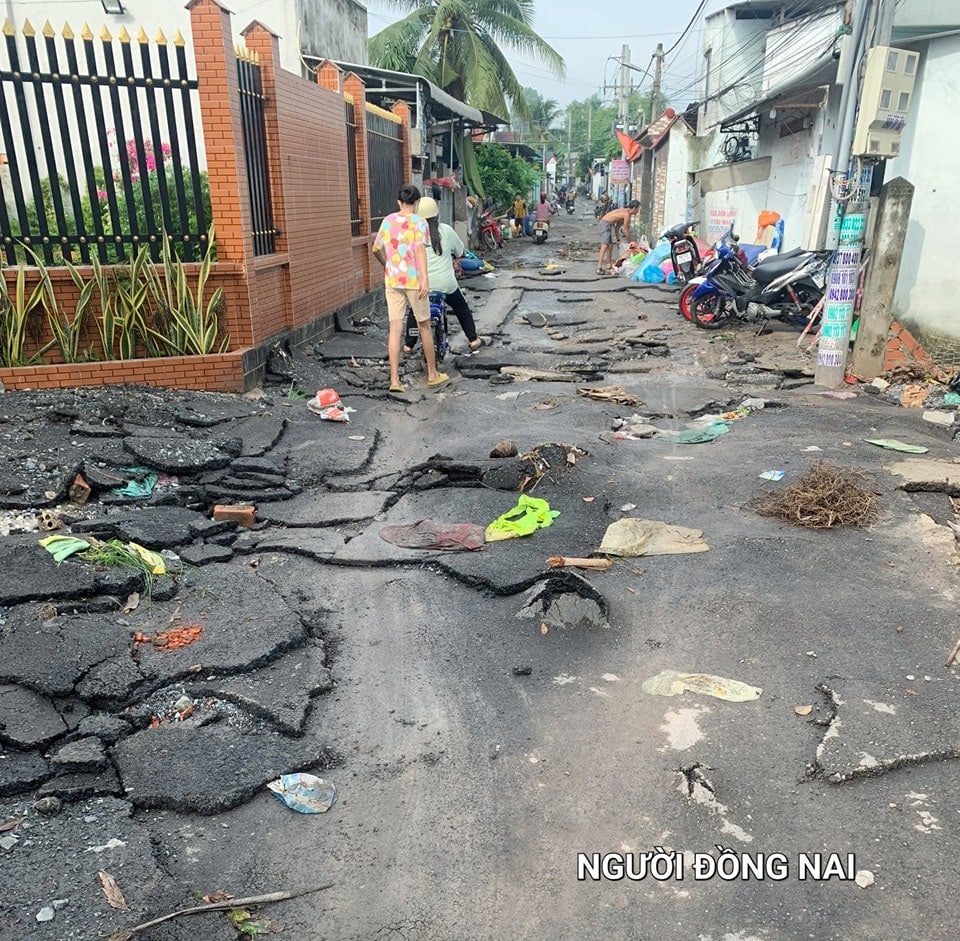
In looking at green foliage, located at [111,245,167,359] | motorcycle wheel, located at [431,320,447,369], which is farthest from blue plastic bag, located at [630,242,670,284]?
green foliage, located at [111,245,167,359]

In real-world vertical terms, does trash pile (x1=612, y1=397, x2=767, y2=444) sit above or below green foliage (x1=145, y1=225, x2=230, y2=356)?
below

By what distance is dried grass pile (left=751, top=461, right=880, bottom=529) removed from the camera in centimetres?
454

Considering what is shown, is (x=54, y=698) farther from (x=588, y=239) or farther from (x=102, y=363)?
(x=588, y=239)

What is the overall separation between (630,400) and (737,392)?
122 cm

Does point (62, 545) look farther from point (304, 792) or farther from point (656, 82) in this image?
point (656, 82)

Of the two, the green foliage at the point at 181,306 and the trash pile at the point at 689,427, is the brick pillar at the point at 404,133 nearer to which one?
the green foliage at the point at 181,306

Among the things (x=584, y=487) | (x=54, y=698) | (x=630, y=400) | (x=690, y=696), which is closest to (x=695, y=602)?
(x=690, y=696)

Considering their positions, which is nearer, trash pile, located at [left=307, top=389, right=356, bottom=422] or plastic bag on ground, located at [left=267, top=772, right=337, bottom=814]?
plastic bag on ground, located at [left=267, top=772, right=337, bottom=814]

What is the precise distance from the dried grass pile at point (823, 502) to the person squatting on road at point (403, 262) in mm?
3860

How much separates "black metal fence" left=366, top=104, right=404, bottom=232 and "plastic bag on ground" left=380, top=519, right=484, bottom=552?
895 cm

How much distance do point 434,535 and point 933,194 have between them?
23.9 feet

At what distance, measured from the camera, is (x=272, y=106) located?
7.88 meters

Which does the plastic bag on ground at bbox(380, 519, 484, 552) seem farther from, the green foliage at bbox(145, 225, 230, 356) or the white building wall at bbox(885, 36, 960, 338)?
the white building wall at bbox(885, 36, 960, 338)

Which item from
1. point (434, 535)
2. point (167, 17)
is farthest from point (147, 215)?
point (167, 17)
